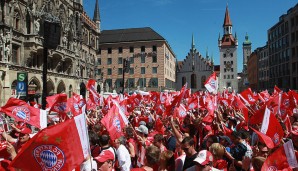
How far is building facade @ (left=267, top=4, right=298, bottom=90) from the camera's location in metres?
60.7

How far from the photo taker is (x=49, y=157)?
4066mm

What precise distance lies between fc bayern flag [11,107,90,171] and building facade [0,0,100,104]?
27.3m

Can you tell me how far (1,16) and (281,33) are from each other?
56900mm

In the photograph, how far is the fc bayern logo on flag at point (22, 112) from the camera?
9.28 meters

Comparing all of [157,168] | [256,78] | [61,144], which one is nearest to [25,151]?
[61,144]

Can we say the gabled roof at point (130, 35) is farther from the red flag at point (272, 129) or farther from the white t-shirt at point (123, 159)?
the white t-shirt at point (123, 159)

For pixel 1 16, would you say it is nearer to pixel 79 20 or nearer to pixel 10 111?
pixel 79 20

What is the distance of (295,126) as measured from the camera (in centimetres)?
842

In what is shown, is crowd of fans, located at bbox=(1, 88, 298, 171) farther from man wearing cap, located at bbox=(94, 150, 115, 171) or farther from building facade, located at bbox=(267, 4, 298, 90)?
building facade, located at bbox=(267, 4, 298, 90)

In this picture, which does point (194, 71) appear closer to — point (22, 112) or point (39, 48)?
point (39, 48)

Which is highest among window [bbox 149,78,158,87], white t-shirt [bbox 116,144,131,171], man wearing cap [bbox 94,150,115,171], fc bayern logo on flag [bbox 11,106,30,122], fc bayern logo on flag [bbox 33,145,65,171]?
window [bbox 149,78,158,87]

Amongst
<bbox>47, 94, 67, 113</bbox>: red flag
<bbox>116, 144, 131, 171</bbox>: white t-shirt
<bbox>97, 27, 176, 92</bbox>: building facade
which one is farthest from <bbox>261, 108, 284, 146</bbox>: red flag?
<bbox>97, 27, 176, 92</bbox>: building facade

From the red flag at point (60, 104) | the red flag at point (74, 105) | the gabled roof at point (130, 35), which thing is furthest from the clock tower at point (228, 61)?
the red flag at point (60, 104)

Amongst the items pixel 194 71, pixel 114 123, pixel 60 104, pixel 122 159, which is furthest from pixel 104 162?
pixel 194 71
